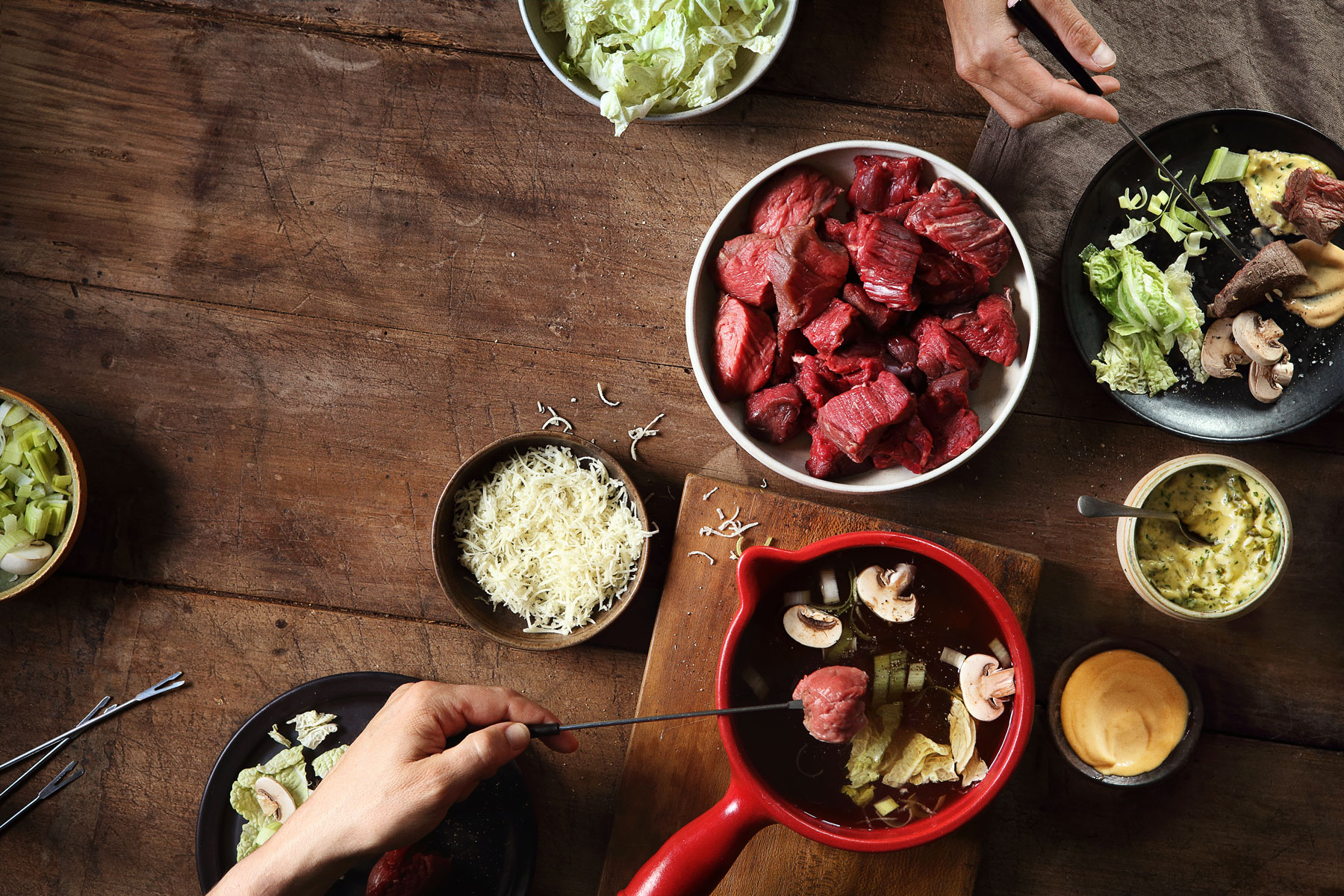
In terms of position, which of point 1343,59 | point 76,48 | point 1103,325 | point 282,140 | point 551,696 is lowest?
point 551,696

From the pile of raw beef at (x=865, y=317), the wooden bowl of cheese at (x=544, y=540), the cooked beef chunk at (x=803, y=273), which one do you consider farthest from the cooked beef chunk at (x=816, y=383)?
the wooden bowl of cheese at (x=544, y=540)

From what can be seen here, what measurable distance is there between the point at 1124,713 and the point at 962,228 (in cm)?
140

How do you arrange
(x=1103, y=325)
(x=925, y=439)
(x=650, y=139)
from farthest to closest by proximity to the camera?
(x=650, y=139), (x=1103, y=325), (x=925, y=439)

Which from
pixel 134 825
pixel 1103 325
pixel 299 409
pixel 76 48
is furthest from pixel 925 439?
pixel 76 48

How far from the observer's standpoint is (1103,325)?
7.76 ft

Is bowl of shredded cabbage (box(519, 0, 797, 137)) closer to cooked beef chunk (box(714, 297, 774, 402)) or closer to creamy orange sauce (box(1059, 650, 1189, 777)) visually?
cooked beef chunk (box(714, 297, 774, 402))

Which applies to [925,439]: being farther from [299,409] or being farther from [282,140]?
[282,140]

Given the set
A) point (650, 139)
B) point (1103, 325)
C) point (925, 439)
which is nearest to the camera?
point (925, 439)

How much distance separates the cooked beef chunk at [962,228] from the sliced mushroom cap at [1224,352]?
26.1 inches

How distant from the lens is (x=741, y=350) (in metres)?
2.27

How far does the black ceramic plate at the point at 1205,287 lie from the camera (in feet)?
7.58

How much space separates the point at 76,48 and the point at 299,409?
129cm

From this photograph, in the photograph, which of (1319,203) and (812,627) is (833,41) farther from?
(812,627)

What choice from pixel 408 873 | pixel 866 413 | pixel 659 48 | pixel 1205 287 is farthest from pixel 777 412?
pixel 408 873
